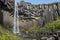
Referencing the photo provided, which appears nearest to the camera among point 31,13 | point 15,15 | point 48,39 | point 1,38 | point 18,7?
point 1,38

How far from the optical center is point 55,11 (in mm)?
33906

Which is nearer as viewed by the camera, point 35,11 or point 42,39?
point 42,39

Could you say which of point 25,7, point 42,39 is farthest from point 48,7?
point 42,39

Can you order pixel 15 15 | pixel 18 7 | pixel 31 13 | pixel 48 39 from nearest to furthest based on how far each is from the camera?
pixel 48 39 → pixel 15 15 → pixel 18 7 → pixel 31 13

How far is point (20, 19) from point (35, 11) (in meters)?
3.52

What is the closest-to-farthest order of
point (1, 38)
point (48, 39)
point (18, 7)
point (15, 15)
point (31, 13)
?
1. point (1, 38)
2. point (48, 39)
3. point (15, 15)
4. point (18, 7)
5. point (31, 13)

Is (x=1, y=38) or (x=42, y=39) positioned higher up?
(x=1, y=38)

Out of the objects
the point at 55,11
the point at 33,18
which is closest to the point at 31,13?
the point at 33,18

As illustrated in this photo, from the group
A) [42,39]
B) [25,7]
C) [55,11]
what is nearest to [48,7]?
[55,11]

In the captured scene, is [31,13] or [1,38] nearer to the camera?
[1,38]

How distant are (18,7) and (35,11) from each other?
12.1 ft

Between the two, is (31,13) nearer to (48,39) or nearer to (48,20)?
(48,20)

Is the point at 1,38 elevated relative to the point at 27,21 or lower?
elevated

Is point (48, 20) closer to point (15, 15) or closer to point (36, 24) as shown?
point (36, 24)
